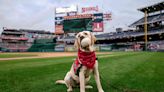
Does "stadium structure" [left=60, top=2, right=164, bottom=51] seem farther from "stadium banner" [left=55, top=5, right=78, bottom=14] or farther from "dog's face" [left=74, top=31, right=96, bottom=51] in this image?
"dog's face" [left=74, top=31, right=96, bottom=51]

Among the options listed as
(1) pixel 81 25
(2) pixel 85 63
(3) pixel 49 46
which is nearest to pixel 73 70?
(2) pixel 85 63

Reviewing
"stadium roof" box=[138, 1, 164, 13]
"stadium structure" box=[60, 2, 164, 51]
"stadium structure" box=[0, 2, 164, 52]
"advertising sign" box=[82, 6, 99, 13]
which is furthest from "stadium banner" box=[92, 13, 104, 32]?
"stadium roof" box=[138, 1, 164, 13]

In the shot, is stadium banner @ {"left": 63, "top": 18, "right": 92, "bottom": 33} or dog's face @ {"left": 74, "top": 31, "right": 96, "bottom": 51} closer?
dog's face @ {"left": 74, "top": 31, "right": 96, "bottom": 51}

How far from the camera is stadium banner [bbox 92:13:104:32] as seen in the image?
4853 cm

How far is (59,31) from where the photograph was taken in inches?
2057

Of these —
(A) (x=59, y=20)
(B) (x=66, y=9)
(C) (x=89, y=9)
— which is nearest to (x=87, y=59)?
(C) (x=89, y=9)

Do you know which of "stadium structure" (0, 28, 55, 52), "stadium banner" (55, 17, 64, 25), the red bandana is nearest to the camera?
the red bandana

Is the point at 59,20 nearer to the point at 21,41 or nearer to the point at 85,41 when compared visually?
the point at 21,41

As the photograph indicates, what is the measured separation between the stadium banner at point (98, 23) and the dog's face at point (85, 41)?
45292 millimetres

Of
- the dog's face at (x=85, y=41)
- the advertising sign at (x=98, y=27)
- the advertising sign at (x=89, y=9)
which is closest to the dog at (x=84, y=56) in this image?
the dog's face at (x=85, y=41)

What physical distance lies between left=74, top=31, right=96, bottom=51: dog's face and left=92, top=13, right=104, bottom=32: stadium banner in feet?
149

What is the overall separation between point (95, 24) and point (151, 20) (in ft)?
47.1

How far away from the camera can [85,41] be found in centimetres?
311

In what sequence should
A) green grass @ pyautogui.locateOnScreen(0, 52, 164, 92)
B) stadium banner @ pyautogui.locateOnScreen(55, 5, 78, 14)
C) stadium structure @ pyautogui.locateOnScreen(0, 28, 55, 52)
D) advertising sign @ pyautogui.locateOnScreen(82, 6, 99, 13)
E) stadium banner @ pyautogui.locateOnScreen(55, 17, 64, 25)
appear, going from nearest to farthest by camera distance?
green grass @ pyautogui.locateOnScreen(0, 52, 164, 92) < advertising sign @ pyautogui.locateOnScreen(82, 6, 99, 13) < stadium banner @ pyautogui.locateOnScreen(55, 17, 64, 25) < stadium banner @ pyautogui.locateOnScreen(55, 5, 78, 14) < stadium structure @ pyautogui.locateOnScreen(0, 28, 55, 52)
